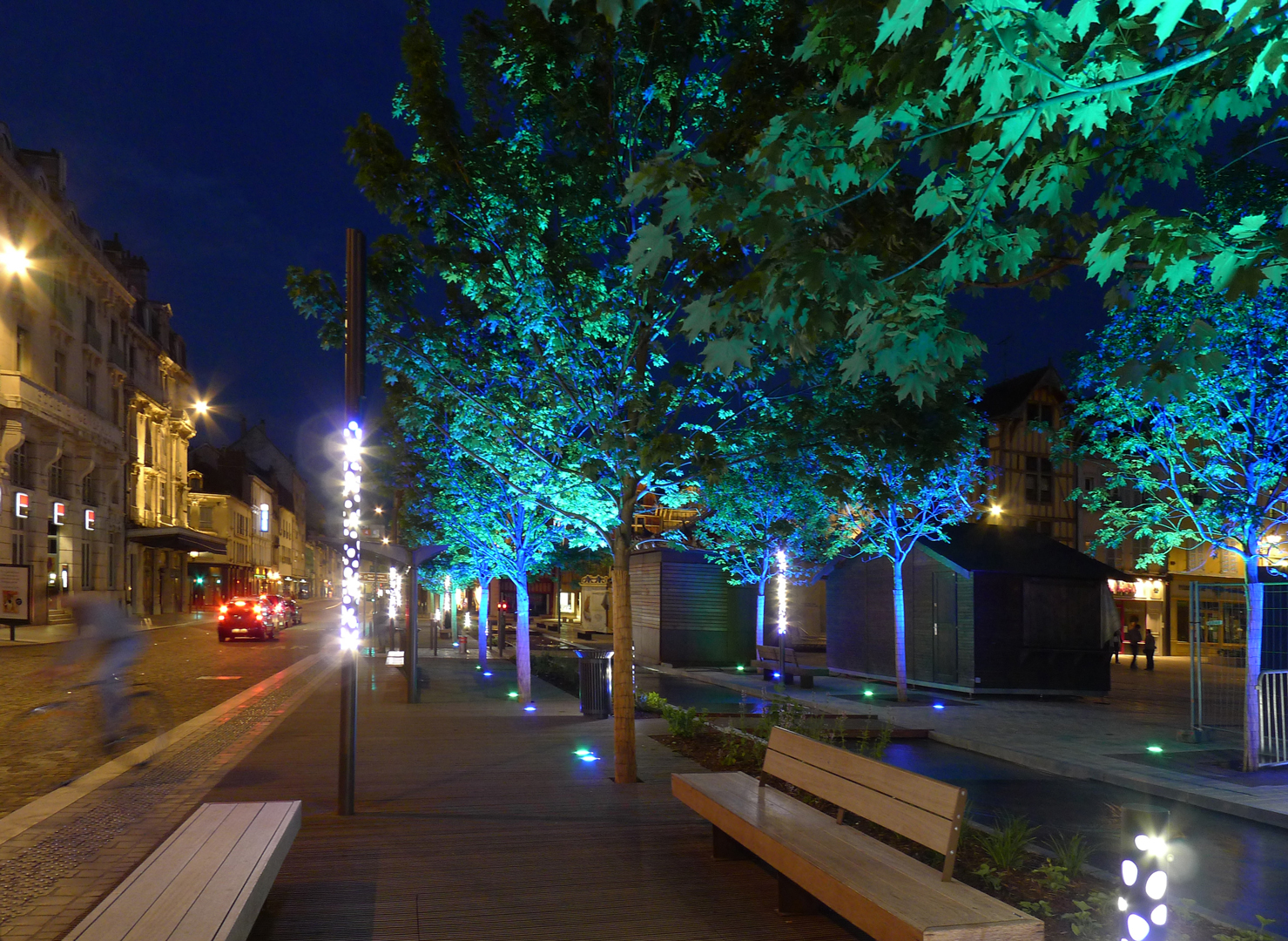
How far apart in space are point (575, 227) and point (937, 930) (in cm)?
802

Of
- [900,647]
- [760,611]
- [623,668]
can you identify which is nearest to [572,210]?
[623,668]

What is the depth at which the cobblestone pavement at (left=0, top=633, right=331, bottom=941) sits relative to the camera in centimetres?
580

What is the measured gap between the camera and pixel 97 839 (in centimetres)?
744

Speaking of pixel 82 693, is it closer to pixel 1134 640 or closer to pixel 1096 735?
pixel 1096 735

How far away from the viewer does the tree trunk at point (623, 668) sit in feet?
31.1

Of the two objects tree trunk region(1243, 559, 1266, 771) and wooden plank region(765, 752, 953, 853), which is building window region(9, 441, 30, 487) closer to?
wooden plank region(765, 752, 953, 853)

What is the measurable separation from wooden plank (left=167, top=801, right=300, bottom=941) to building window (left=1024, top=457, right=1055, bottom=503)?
43.6 metres

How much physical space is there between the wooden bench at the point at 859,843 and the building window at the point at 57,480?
47.0 m

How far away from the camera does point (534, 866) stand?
21.8 ft

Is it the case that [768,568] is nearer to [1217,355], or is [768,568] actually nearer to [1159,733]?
[1159,733]

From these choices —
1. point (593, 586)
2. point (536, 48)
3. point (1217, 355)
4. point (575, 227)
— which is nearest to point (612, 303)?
point (575, 227)

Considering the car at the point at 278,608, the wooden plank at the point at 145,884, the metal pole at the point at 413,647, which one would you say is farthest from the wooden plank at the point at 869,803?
the car at the point at 278,608

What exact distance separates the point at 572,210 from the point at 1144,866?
7774mm

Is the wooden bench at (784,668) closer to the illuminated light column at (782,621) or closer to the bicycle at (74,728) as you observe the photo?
the illuminated light column at (782,621)
